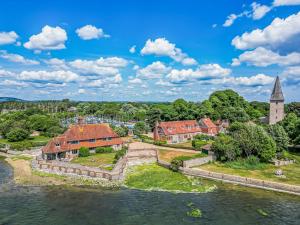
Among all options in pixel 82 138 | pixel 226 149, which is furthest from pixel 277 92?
pixel 82 138

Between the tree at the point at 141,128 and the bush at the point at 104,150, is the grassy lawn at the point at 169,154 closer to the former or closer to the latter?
the bush at the point at 104,150

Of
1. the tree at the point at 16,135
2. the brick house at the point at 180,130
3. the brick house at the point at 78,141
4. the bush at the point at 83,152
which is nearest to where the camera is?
the brick house at the point at 78,141

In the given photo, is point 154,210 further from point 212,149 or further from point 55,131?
point 55,131

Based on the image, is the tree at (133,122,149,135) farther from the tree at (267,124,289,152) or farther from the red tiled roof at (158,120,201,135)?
the tree at (267,124,289,152)

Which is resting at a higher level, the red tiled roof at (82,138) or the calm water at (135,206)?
the red tiled roof at (82,138)

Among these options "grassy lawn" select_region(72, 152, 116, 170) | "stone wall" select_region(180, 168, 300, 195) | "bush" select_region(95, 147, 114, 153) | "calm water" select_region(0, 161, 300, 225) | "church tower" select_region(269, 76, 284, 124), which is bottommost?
"calm water" select_region(0, 161, 300, 225)

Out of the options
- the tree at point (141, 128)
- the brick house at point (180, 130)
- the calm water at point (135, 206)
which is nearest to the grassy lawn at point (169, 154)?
the brick house at point (180, 130)

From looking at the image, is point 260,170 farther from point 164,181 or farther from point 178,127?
point 178,127

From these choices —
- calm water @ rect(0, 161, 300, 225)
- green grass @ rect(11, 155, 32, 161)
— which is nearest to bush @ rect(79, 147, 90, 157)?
green grass @ rect(11, 155, 32, 161)

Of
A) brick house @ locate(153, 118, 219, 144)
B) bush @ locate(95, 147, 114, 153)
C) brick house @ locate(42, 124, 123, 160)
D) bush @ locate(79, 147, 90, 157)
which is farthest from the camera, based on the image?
brick house @ locate(153, 118, 219, 144)
